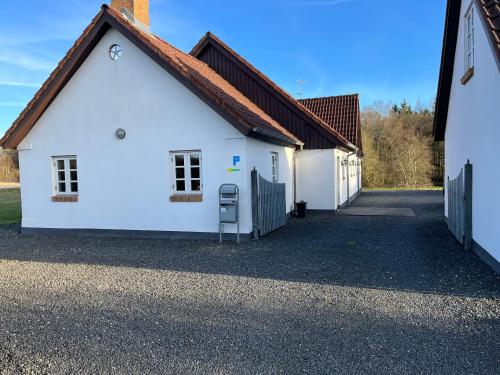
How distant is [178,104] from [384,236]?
6.65 m

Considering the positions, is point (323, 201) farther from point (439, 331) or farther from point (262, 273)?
point (439, 331)

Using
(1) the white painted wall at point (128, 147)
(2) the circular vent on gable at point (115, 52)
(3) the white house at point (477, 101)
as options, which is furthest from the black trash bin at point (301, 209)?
(2) the circular vent on gable at point (115, 52)

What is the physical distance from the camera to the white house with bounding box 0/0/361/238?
10547 millimetres

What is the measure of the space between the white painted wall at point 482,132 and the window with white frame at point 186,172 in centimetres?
660

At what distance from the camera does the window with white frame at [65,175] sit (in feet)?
40.1

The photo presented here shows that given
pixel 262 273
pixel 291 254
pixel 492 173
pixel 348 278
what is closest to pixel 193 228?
pixel 291 254

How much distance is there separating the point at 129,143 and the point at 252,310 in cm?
752

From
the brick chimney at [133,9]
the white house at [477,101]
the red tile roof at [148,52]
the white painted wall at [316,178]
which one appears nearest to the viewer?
the white house at [477,101]

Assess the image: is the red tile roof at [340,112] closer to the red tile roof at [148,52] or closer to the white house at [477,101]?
A: the white house at [477,101]

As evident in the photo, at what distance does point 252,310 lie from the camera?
534cm

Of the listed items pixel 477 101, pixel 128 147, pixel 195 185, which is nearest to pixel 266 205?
pixel 195 185

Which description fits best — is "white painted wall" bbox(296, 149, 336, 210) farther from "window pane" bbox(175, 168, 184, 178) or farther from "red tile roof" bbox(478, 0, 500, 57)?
"red tile roof" bbox(478, 0, 500, 57)

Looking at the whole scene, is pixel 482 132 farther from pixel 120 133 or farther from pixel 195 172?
pixel 120 133

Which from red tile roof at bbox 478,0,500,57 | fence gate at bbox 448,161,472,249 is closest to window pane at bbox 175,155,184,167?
fence gate at bbox 448,161,472,249
